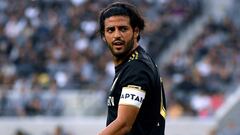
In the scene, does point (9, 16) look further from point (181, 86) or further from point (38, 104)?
point (181, 86)

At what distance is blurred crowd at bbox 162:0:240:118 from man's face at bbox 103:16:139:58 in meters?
11.5

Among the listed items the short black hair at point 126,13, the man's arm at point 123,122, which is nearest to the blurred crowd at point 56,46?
the short black hair at point 126,13

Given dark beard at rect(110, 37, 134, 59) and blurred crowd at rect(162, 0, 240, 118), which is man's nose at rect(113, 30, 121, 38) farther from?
blurred crowd at rect(162, 0, 240, 118)

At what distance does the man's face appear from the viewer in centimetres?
465

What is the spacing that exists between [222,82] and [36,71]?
14.7 ft

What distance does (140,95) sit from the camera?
457 centimetres

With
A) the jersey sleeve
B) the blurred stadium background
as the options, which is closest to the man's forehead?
the jersey sleeve

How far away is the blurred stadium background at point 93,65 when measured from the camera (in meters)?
16.2

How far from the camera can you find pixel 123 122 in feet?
14.9

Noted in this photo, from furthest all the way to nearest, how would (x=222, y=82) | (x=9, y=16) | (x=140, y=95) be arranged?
(x=9, y=16) → (x=222, y=82) → (x=140, y=95)

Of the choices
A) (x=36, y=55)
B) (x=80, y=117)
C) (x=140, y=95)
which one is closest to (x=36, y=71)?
(x=36, y=55)

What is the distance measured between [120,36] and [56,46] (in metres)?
14.8

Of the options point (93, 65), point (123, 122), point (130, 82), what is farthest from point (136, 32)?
point (93, 65)

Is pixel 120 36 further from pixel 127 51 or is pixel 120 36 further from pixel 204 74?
pixel 204 74
